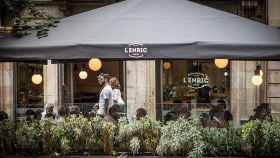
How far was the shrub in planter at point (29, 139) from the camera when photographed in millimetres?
8055

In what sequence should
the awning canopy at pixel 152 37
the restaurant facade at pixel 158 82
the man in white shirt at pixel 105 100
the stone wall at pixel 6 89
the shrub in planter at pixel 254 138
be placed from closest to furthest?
the awning canopy at pixel 152 37 < the shrub in planter at pixel 254 138 < the man in white shirt at pixel 105 100 < the restaurant facade at pixel 158 82 < the stone wall at pixel 6 89

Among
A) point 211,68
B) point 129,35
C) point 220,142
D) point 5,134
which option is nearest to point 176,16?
point 129,35

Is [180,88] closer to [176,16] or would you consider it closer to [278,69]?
[278,69]

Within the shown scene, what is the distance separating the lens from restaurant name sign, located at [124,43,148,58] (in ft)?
25.0

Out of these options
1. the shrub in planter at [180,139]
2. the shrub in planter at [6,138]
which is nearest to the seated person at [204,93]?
the shrub in planter at [180,139]

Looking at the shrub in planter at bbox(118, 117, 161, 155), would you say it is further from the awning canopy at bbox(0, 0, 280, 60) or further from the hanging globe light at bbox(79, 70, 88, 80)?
the hanging globe light at bbox(79, 70, 88, 80)

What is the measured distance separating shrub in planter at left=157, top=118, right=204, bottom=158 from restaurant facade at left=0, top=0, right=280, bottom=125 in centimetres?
596

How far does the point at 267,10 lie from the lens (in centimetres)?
1445

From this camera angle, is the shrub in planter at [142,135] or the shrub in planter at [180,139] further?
the shrub in planter at [142,135]

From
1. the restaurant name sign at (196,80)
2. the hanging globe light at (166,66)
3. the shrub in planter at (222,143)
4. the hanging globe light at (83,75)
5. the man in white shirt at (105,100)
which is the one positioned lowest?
the shrub in planter at (222,143)

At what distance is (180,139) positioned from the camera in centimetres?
780

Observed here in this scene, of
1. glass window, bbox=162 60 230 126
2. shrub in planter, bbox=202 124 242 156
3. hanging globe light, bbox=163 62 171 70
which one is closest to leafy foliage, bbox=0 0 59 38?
shrub in planter, bbox=202 124 242 156

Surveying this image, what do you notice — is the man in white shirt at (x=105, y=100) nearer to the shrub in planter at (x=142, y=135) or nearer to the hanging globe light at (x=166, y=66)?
the hanging globe light at (x=166, y=66)

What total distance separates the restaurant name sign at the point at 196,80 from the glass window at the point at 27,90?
3905mm
